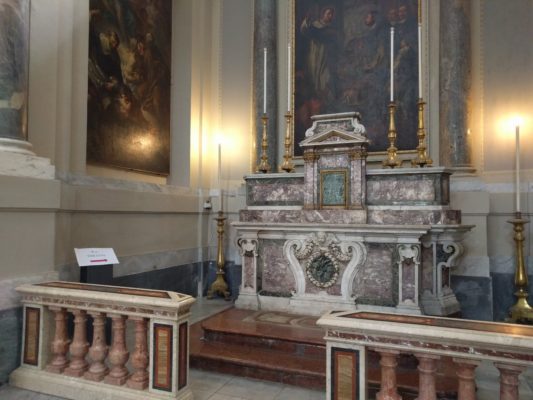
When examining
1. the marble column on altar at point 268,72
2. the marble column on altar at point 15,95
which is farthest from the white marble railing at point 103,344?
the marble column on altar at point 268,72

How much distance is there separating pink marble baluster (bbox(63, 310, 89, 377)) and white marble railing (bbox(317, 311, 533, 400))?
6.24ft

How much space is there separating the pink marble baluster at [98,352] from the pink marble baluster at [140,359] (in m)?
0.28

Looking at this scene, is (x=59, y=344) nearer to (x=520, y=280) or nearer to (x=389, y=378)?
(x=389, y=378)

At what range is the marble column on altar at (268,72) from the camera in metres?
7.04

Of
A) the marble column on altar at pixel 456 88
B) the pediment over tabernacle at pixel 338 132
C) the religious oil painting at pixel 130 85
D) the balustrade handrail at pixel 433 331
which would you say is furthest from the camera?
the marble column on altar at pixel 456 88

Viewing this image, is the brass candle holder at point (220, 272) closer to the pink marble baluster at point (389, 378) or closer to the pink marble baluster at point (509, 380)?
the pink marble baluster at point (389, 378)

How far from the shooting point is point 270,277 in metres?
5.27

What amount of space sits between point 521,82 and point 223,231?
481cm

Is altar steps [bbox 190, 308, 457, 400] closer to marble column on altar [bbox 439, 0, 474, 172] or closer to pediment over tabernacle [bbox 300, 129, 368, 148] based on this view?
pediment over tabernacle [bbox 300, 129, 368, 148]

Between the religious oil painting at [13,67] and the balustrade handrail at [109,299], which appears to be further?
the religious oil painting at [13,67]

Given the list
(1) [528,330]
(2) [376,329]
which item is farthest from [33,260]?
(1) [528,330]

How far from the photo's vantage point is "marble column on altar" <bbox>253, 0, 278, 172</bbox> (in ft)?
23.1

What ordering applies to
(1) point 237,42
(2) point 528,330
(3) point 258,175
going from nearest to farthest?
(2) point 528,330 < (3) point 258,175 < (1) point 237,42

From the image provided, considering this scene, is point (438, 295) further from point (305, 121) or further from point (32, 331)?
point (32, 331)
